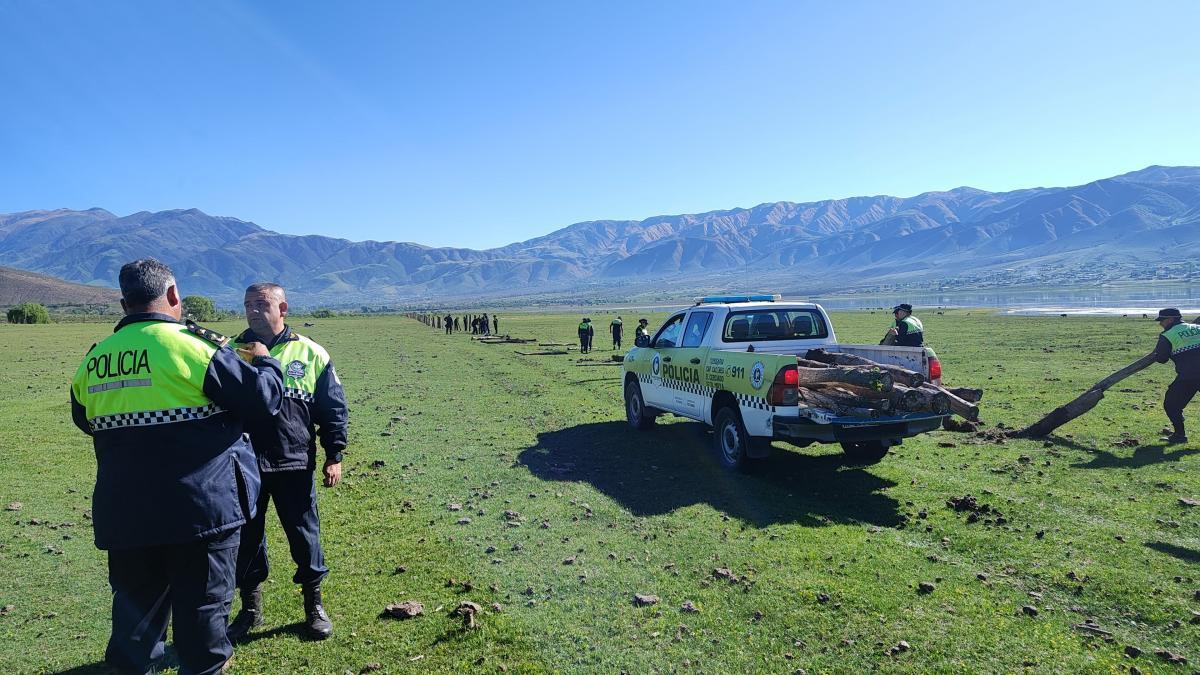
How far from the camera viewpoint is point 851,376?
27.7 feet

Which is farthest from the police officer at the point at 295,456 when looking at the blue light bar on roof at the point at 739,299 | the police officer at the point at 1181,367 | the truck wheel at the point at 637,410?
the police officer at the point at 1181,367

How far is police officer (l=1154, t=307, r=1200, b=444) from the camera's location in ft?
33.4

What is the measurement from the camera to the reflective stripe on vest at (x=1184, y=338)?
1023 centimetres

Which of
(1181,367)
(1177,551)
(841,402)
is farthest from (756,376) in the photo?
(1181,367)

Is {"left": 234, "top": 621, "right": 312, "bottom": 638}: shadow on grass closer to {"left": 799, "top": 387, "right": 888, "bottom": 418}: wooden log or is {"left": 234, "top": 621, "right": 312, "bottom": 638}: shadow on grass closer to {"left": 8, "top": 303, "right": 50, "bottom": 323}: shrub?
{"left": 799, "top": 387, "right": 888, "bottom": 418}: wooden log

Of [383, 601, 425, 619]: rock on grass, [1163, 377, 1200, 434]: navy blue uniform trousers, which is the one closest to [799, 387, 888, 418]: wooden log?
[383, 601, 425, 619]: rock on grass

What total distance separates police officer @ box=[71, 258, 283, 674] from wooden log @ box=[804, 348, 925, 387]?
7644mm

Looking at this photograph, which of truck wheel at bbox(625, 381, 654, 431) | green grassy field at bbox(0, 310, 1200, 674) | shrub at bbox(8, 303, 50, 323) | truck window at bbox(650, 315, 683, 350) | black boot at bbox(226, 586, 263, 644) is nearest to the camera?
green grassy field at bbox(0, 310, 1200, 674)

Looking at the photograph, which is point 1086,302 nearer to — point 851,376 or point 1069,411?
point 1069,411

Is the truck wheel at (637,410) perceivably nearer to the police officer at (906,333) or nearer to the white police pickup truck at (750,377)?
the white police pickup truck at (750,377)

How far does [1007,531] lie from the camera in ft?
22.5

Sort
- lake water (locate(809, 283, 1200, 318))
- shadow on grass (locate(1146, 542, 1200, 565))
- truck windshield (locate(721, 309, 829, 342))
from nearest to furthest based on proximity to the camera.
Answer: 1. shadow on grass (locate(1146, 542, 1200, 565))
2. truck windshield (locate(721, 309, 829, 342))
3. lake water (locate(809, 283, 1200, 318))

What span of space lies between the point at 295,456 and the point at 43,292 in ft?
728

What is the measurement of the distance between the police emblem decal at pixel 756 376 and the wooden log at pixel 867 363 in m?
1.50
